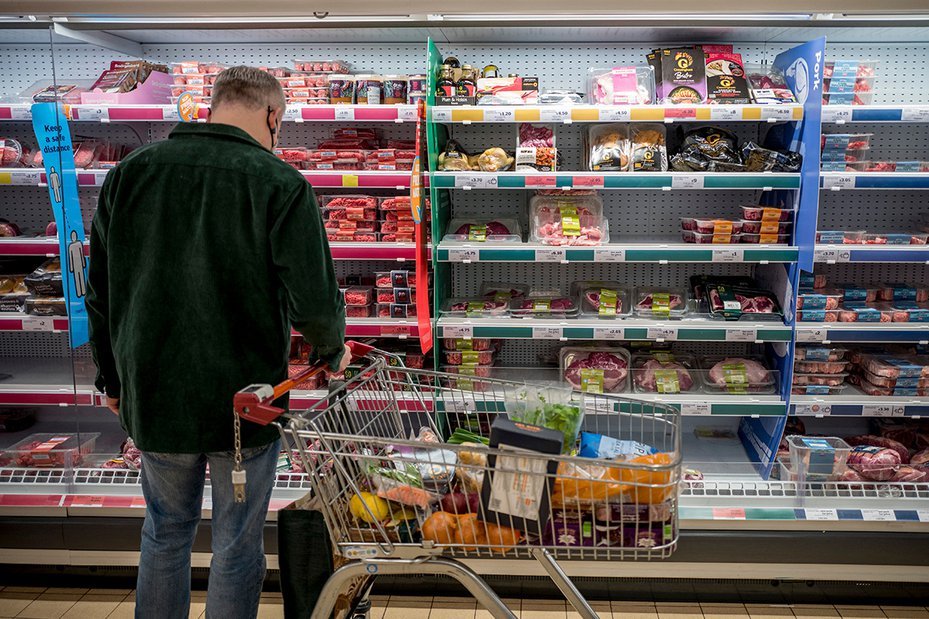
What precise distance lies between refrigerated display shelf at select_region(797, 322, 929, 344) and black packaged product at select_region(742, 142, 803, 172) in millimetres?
815

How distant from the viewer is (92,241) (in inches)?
81.8

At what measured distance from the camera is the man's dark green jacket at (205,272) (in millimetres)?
1869

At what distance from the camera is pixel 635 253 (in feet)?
12.2

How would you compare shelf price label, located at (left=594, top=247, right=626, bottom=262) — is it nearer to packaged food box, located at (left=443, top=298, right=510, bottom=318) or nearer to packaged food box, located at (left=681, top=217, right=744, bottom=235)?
packaged food box, located at (left=681, top=217, right=744, bottom=235)

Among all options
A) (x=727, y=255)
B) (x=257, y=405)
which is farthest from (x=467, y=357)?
(x=257, y=405)

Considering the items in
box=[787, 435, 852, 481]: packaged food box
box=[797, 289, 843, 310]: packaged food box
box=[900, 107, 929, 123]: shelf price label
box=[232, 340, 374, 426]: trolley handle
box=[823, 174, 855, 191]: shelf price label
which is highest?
box=[900, 107, 929, 123]: shelf price label

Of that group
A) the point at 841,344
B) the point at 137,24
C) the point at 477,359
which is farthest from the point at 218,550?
the point at 841,344

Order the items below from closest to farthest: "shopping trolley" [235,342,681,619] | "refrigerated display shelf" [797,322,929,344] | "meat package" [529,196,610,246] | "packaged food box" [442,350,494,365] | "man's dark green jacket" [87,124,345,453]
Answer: "shopping trolley" [235,342,681,619], "man's dark green jacket" [87,124,345,453], "refrigerated display shelf" [797,322,929,344], "meat package" [529,196,610,246], "packaged food box" [442,350,494,365]

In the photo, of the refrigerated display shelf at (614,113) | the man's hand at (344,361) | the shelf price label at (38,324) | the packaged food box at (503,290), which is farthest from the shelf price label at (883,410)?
the shelf price label at (38,324)

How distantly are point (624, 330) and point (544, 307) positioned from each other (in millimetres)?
462

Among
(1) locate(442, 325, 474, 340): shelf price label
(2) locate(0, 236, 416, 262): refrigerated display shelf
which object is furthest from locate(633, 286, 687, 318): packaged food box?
(2) locate(0, 236, 416, 262): refrigerated display shelf

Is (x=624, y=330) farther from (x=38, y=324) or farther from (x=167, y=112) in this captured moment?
(x=38, y=324)

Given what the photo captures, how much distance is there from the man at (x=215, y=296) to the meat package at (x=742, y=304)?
2524 mm

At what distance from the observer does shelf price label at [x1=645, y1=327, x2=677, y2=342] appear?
3.77 metres
